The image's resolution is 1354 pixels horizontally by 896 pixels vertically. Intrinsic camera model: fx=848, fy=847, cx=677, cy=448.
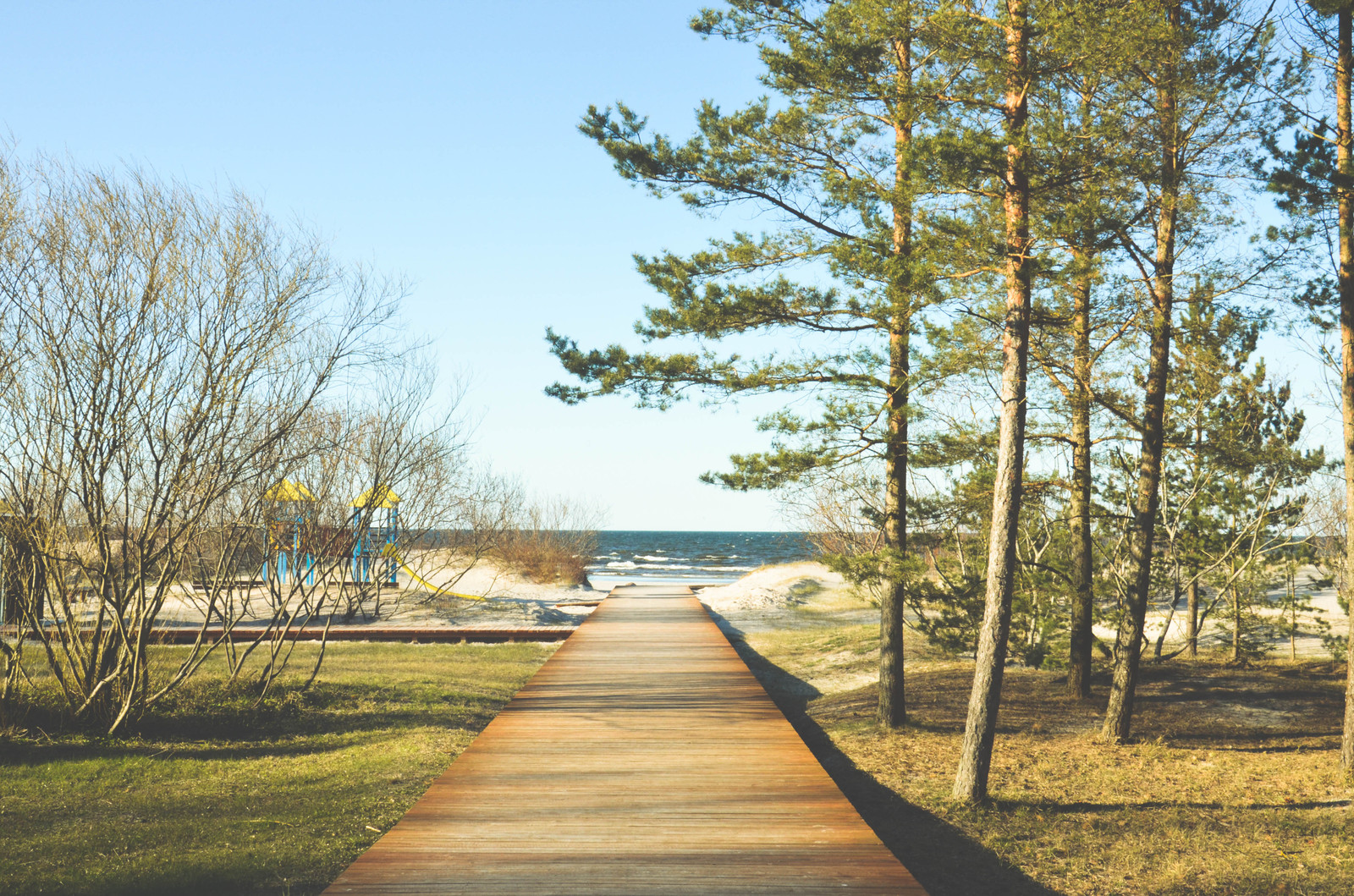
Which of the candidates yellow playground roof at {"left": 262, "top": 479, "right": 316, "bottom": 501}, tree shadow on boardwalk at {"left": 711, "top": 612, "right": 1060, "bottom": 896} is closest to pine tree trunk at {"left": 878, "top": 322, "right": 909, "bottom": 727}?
tree shadow on boardwalk at {"left": 711, "top": 612, "right": 1060, "bottom": 896}

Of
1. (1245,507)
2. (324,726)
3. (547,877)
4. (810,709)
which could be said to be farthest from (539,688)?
(1245,507)

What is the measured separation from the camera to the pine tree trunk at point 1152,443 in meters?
7.41

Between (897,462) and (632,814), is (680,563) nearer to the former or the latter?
(897,462)

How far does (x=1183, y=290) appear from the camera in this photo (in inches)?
306

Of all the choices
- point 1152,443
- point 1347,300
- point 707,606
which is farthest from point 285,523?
point 707,606

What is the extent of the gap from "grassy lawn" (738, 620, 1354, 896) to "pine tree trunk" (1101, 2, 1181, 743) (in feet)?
1.93

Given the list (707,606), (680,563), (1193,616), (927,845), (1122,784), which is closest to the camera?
(927,845)

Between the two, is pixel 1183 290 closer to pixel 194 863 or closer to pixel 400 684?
pixel 194 863

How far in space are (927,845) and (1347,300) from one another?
18.5 feet

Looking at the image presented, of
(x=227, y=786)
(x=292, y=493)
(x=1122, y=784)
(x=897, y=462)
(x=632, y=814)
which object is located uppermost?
(x=897, y=462)

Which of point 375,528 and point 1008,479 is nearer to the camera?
point 1008,479

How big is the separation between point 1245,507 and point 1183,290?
4.61 metres

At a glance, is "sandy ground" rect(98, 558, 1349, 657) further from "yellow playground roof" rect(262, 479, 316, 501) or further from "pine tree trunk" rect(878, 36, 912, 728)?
"yellow playground roof" rect(262, 479, 316, 501)

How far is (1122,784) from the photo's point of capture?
699 centimetres
